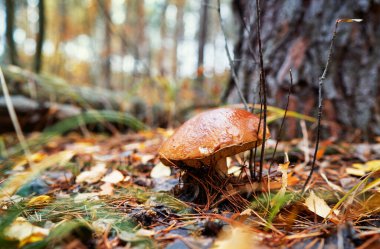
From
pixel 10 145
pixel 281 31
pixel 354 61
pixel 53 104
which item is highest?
pixel 281 31

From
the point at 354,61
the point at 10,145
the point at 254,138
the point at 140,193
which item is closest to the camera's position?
the point at 254,138

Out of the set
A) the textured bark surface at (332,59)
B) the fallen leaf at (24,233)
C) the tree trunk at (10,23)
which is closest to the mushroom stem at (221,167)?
the fallen leaf at (24,233)

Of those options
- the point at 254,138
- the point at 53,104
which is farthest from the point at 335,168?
the point at 53,104

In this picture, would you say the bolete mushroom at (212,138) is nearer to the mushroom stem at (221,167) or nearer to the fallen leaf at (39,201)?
the mushroom stem at (221,167)

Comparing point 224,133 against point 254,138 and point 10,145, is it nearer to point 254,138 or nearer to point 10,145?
point 254,138

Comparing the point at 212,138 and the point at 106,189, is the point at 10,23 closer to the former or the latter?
the point at 106,189

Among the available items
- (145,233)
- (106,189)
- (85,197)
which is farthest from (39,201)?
(145,233)
